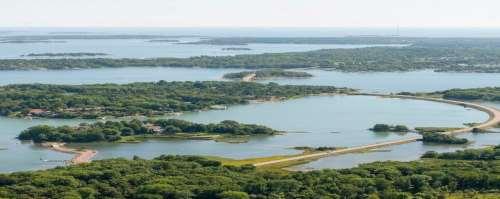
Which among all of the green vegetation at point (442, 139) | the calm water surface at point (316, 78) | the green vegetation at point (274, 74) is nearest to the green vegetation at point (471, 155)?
the green vegetation at point (442, 139)

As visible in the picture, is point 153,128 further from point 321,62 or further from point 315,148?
point 321,62

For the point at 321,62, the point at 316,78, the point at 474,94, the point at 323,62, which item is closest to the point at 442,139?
the point at 474,94

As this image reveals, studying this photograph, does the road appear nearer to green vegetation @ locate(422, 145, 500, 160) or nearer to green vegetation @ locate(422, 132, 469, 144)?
green vegetation @ locate(422, 132, 469, 144)

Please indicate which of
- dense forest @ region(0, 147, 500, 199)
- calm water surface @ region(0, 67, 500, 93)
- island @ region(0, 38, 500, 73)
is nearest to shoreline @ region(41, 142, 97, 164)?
dense forest @ region(0, 147, 500, 199)

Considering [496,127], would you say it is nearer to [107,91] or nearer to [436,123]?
[436,123]

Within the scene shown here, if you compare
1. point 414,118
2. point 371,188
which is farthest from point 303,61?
point 371,188

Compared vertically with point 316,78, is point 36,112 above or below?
above
